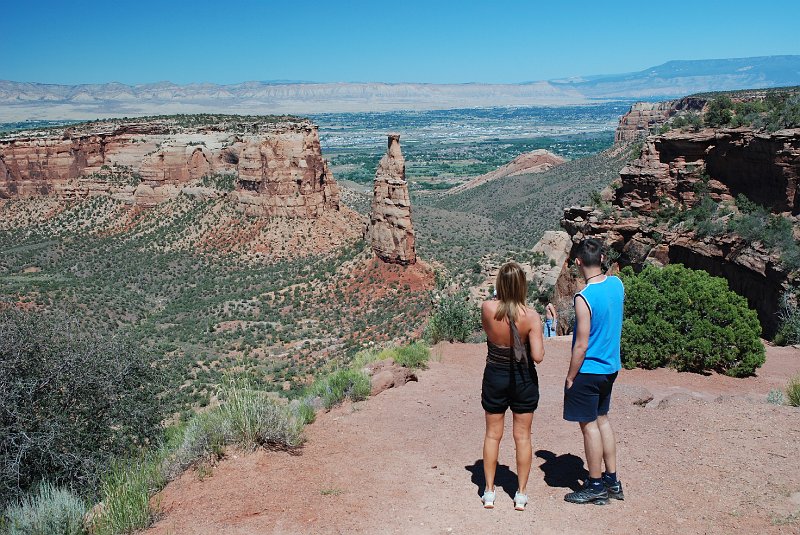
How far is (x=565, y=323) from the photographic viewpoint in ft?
56.3

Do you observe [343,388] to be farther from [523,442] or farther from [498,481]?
[523,442]

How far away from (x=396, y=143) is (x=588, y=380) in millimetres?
24976

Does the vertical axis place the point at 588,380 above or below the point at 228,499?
above

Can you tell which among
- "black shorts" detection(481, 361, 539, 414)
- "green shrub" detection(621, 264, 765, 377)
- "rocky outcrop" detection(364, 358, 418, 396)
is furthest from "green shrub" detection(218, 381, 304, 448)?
"green shrub" detection(621, 264, 765, 377)

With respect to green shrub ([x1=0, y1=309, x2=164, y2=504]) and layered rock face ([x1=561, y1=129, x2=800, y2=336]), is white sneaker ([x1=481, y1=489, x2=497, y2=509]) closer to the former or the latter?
green shrub ([x1=0, y1=309, x2=164, y2=504])

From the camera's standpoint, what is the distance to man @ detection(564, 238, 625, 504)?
5547 mm

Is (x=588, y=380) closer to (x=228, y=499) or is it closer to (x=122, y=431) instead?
(x=228, y=499)

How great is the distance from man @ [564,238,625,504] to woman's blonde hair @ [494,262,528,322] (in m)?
0.51

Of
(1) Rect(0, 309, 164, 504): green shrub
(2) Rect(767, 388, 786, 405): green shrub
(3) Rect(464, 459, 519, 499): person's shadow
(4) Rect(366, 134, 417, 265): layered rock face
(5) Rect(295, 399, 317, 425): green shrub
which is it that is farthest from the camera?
(4) Rect(366, 134, 417, 265): layered rock face

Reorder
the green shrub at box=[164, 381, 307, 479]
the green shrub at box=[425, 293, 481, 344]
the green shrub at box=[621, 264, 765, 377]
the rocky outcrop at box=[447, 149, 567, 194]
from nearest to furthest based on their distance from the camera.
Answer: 1. the green shrub at box=[164, 381, 307, 479]
2. the green shrub at box=[621, 264, 765, 377]
3. the green shrub at box=[425, 293, 481, 344]
4. the rocky outcrop at box=[447, 149, 567, 194]

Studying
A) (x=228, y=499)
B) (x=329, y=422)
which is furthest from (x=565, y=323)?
(x=228, y=499)

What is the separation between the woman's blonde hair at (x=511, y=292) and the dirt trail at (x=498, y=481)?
1760 mm

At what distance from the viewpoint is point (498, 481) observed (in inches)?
248

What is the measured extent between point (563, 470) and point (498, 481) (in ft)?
2.44
